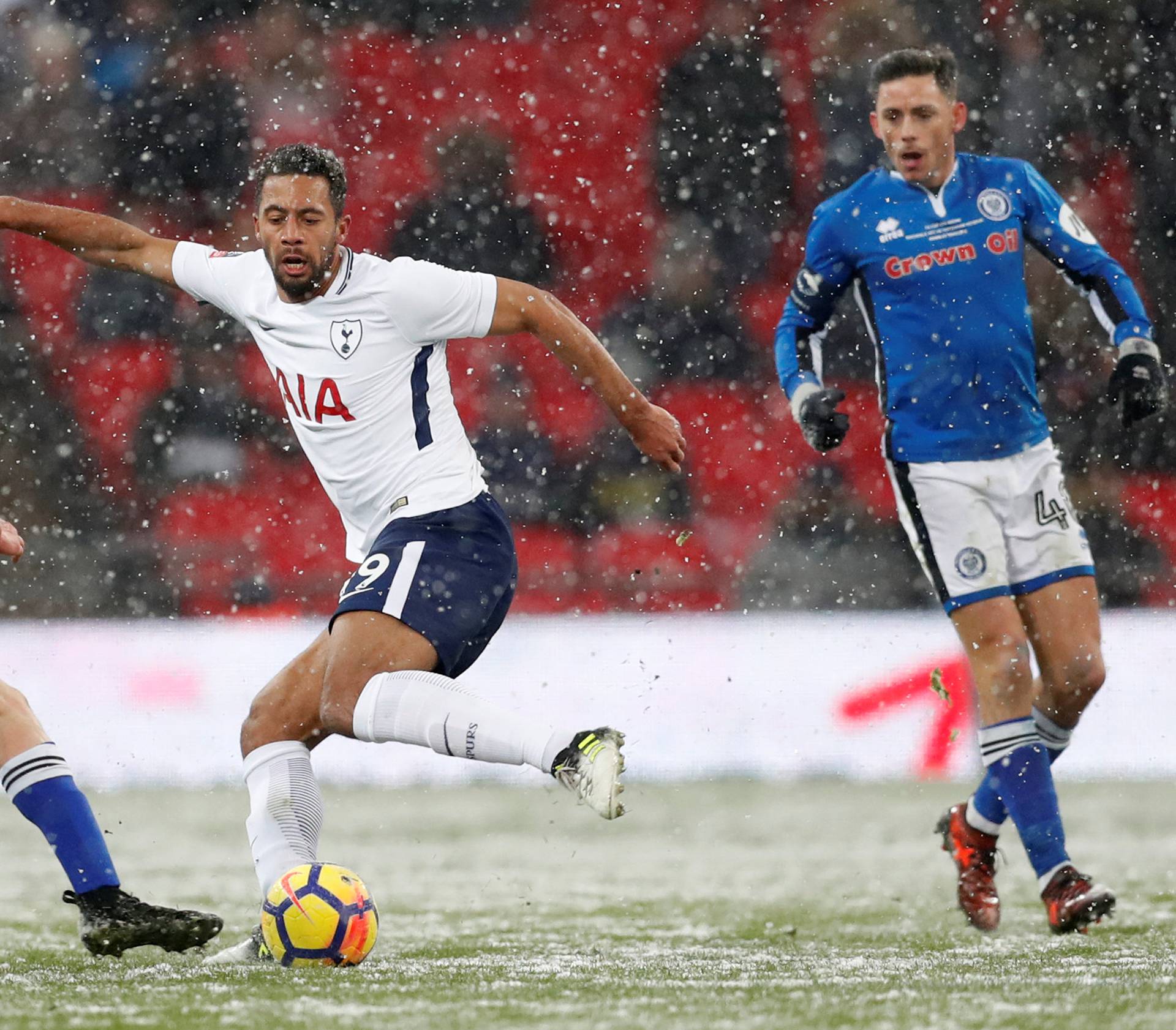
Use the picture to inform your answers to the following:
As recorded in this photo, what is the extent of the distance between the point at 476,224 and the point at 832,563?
11.3 feet

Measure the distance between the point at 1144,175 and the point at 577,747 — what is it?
373 inches

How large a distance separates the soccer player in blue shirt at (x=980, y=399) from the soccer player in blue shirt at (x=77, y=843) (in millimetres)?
1817

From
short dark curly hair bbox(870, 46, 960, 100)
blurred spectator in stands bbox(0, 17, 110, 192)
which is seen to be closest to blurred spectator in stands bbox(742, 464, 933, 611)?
short dark curly hair bbox(870, 46, 960, 100)

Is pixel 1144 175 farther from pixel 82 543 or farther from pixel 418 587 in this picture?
pixel 418 587

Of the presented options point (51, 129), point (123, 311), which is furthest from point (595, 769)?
point (51, 129)

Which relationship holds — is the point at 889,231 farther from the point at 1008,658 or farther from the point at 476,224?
the point at 476,224

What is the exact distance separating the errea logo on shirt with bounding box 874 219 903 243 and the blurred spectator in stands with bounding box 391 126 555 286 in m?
6.97

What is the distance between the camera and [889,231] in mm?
4391

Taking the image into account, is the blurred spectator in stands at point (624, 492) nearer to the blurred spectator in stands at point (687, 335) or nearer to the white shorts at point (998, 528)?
the blurred spectator in stands at point (687, 335)

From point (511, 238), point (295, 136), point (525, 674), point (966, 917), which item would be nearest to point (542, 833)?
point (525, 674)

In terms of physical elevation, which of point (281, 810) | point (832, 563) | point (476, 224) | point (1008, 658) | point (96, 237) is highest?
point (476, 224)

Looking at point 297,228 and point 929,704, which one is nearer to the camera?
point 297,228

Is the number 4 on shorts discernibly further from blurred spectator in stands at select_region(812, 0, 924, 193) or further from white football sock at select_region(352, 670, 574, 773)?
blurred spectator in stands at select_region(812, 0, 924, 193)

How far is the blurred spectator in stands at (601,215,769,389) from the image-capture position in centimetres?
1107
